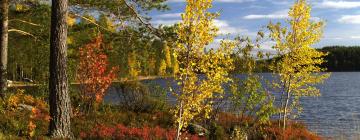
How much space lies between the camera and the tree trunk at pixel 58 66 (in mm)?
12398

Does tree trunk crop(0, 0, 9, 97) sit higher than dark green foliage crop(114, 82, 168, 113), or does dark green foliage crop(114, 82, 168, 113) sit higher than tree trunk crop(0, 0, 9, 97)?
tree trunk crop(0, 0, 9, 97)

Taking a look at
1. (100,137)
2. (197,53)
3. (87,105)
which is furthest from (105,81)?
(197,53)

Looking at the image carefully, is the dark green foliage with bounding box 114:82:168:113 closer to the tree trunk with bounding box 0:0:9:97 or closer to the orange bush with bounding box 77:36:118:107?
the orange bush with bounding box 77:36:118:107

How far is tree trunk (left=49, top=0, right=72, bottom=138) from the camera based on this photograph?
12398 mm

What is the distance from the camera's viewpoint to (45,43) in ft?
66.3

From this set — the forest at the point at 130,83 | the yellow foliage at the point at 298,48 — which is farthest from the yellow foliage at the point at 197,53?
the yellow foliage at the point at 298,48

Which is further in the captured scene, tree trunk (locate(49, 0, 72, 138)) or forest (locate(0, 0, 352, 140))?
forest (locate(0, 0, 352, 140))

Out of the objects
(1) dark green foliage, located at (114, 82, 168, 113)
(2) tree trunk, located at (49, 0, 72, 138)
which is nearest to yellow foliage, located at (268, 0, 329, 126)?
(1) dark green foliage, located at (114, 82, 168, 113)

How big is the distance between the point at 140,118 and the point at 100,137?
424cm

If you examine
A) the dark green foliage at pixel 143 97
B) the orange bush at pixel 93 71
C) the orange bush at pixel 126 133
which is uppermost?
the orange bush at pixel 93 71

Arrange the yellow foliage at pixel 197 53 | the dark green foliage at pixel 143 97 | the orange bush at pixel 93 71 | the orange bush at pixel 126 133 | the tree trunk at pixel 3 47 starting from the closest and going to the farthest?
the yellow foliage at pixel 197 53, the orange bush at pixel 126 133, the tree trunk at pixel 3 47, the orange bush at pixel 93 71, the dark green foliage at pixel 143 97

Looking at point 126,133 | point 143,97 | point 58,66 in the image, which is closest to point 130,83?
point 143,97

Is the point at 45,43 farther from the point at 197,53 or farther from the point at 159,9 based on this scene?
the point at 197,53

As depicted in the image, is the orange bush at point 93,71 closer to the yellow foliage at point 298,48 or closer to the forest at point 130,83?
the forest at point 130,83
